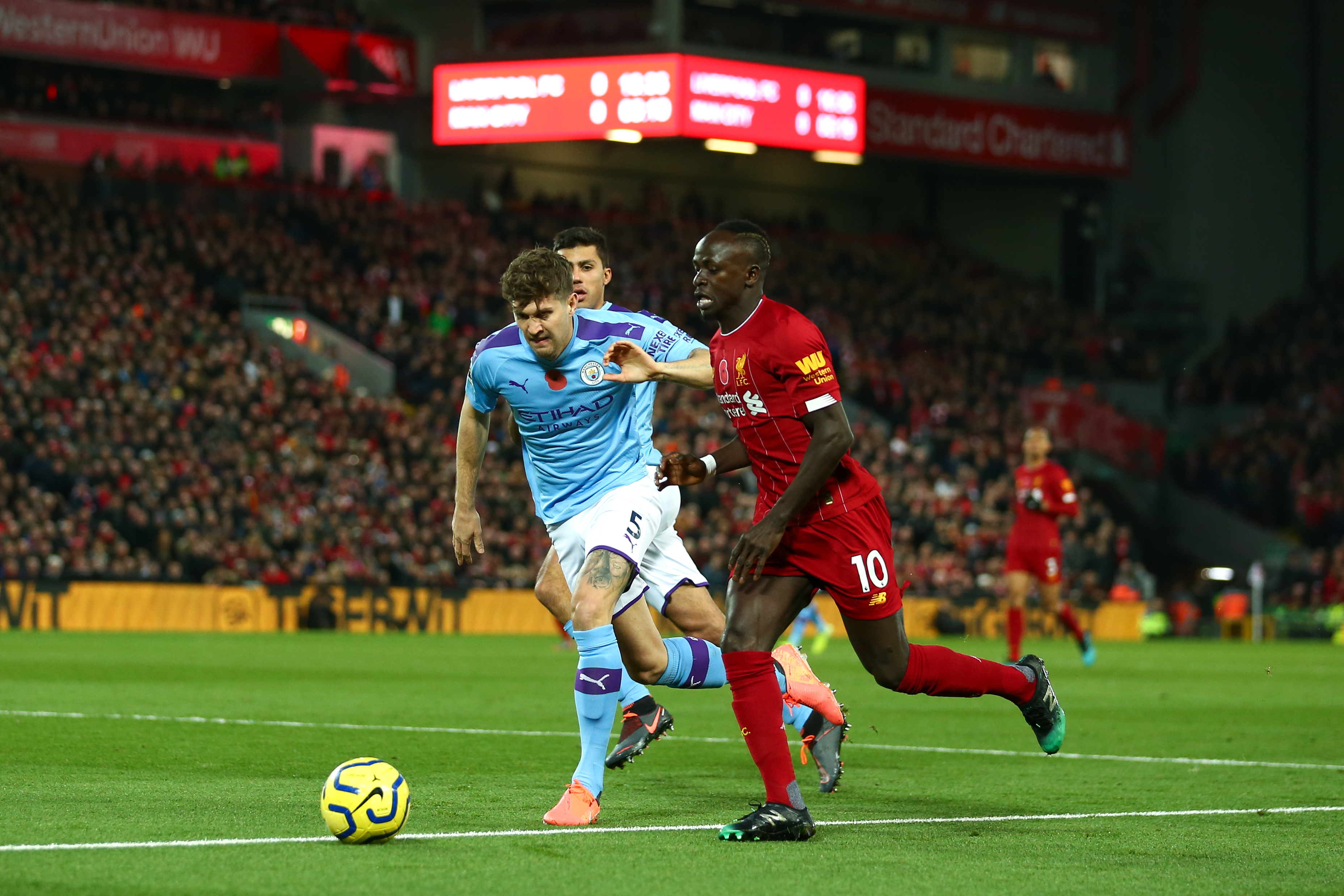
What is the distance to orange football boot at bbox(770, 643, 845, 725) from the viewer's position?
8266mm

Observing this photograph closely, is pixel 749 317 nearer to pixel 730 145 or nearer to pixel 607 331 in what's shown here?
pixel 607 331

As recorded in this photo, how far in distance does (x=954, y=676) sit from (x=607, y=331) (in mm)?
2154

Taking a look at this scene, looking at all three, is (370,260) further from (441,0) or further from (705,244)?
(705,244)

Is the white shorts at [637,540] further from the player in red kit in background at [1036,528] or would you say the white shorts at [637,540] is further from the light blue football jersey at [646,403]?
the player in red kit in background at [1036,528]

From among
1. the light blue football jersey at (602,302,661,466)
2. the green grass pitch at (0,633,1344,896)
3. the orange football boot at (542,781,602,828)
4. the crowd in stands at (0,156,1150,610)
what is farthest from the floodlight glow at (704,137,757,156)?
the orange football boot at (542,781,602,828)

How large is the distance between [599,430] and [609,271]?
1.17 m

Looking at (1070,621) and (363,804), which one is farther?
(1070,621)

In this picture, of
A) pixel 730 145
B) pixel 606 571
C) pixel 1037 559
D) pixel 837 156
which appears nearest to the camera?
pixel 606 571

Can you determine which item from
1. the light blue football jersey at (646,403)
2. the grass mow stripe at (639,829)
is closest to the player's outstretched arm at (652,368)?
the light blue football jersey at (646,403)

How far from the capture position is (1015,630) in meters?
18.8

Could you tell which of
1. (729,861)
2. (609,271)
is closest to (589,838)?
(729,861)

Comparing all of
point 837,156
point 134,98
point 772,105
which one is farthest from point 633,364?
point 837,156

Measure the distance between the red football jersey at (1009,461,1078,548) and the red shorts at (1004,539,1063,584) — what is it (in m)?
0.02

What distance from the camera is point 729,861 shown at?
634cm
